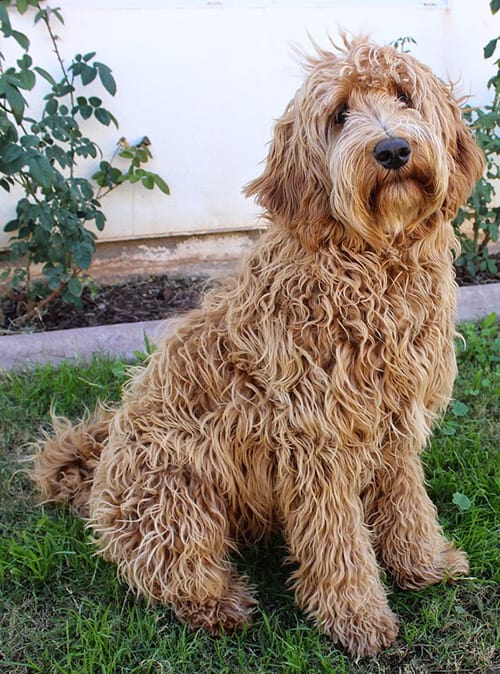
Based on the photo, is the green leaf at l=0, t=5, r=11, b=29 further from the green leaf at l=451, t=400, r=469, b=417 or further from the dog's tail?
the green leaf at l=451, t=400, r=469, b=417

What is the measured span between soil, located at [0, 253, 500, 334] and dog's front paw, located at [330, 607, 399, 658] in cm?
232

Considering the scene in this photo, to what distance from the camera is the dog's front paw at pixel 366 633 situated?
216 centimetres

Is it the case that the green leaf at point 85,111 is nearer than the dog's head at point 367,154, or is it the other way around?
the dog's head at point 367,154

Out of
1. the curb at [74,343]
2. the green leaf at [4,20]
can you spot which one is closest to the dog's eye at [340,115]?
the curb at [74,343]

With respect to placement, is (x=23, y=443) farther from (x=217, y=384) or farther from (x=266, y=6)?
(x=266, y=6)

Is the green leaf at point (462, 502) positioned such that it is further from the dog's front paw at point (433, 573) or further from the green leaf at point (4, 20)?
the green leaf at point (4, 20)

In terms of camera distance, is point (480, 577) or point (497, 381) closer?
point (480, 577)

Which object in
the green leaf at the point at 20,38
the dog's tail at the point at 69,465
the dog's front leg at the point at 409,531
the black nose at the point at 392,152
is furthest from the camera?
the green leaf at the point at 20,38

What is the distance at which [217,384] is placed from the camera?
219cm

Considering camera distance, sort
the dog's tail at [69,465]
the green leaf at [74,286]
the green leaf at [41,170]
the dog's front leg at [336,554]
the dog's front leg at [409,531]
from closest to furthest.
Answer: the dog's front leg at [336,554] → the dog's front leg at [409,531] → the dog's tail at [69,465] → the green leaf at [41,170] → the green leaf at [74,286]

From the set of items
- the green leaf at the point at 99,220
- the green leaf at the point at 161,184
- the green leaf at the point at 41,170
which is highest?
the green leaf at the point at 41,170

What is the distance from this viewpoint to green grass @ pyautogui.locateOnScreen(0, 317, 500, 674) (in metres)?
2.15

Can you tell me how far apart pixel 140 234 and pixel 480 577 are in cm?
303

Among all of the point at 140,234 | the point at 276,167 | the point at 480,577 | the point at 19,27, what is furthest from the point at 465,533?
the point at 19,27
